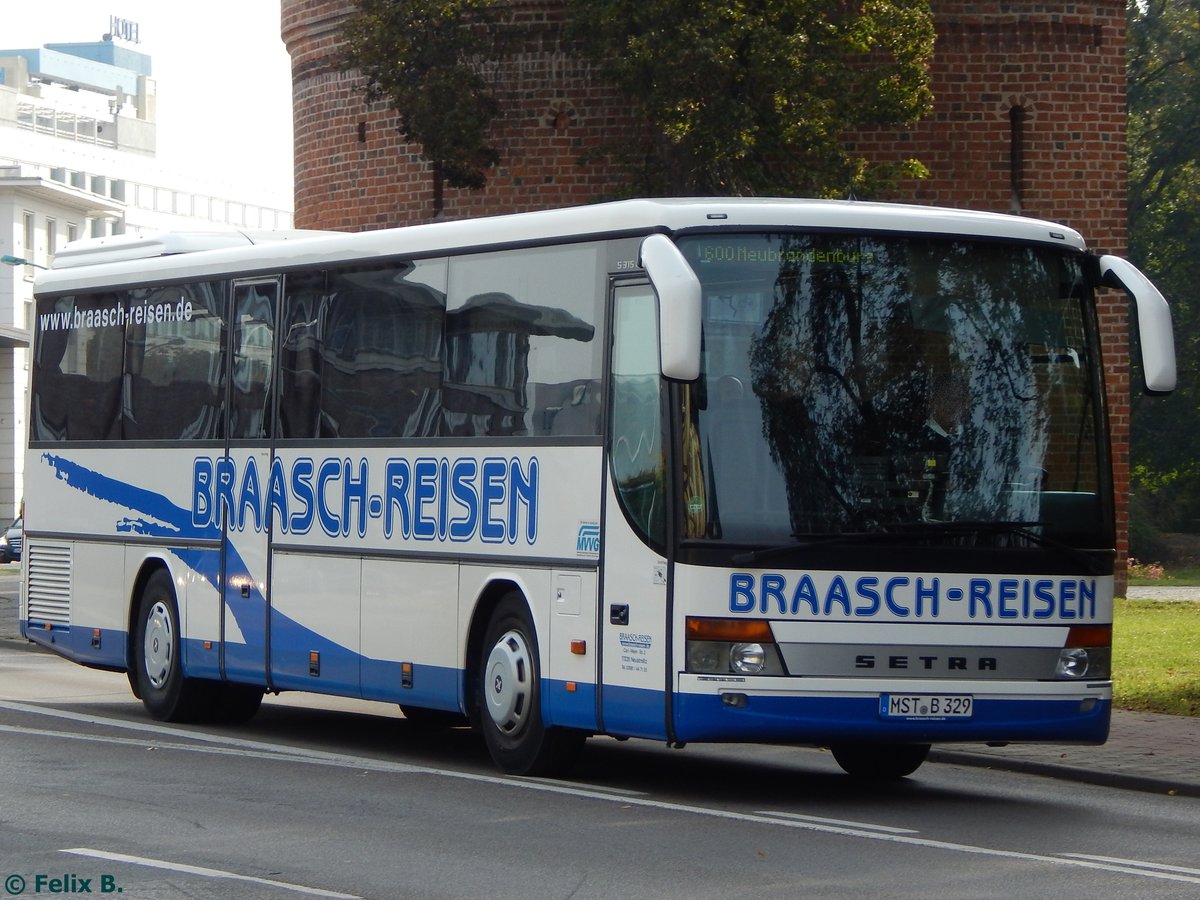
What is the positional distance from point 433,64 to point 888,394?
15.0 m

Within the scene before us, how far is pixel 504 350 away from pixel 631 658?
6.84 feet

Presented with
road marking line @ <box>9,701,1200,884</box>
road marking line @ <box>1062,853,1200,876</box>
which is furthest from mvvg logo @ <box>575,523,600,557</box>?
road marking line @ <box>1062,853,1200,876</box>

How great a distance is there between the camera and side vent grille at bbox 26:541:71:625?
1677 centimetres

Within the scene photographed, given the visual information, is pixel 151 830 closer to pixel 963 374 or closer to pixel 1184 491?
pixel 963 374

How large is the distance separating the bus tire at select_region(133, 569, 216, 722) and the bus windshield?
576 centimetres

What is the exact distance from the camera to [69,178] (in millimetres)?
119375

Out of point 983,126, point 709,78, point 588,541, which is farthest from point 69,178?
point 588,541

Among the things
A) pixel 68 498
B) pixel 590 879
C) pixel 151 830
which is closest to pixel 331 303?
pixel 68 498

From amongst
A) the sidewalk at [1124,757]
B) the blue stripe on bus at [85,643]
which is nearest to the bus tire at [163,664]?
the blue stripe on bus at [85,643]

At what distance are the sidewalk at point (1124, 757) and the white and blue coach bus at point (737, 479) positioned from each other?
1086 mm

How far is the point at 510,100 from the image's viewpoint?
26875 mm

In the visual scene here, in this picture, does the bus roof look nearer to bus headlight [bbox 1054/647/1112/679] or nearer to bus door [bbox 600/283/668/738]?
bus door [bbox 600/283/668/738]

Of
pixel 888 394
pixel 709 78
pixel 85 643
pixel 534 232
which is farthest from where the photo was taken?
pixel 709 78

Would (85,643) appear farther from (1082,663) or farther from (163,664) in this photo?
(1082,663)
